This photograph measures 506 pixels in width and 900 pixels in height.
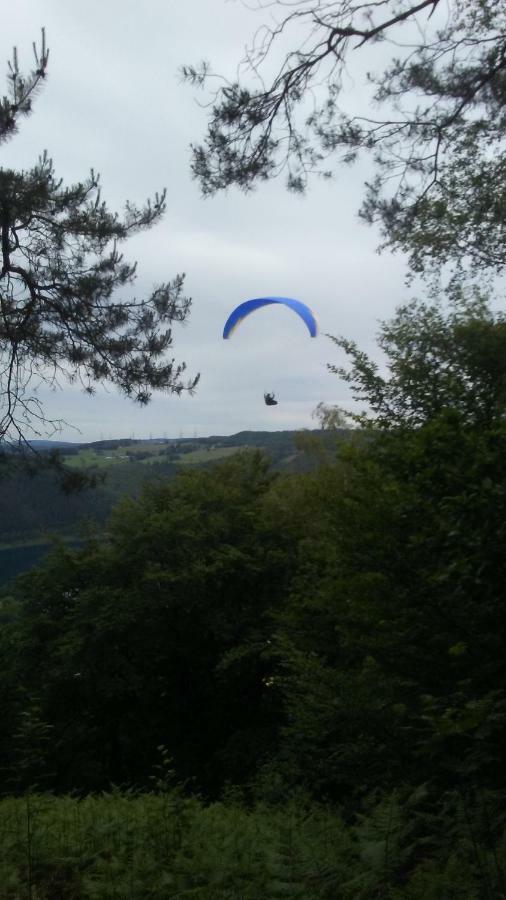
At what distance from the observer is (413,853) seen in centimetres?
511

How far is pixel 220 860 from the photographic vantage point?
16.7 ft

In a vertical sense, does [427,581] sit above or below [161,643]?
above

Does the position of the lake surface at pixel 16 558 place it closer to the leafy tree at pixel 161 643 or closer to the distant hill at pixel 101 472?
the distant hill at pixel 101 472

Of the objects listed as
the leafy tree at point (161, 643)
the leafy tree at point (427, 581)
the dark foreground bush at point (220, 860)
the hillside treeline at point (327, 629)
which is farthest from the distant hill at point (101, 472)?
the dark foreground bush at point (220, 860)

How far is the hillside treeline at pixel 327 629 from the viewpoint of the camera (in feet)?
19.5

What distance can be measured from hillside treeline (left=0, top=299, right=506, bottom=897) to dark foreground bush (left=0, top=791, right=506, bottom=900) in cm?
8

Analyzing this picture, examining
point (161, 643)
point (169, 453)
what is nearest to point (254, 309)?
point (161, 643)

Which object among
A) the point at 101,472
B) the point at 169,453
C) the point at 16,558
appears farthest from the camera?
the point at 16,558

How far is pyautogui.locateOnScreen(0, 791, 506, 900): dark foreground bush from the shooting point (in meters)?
4.42

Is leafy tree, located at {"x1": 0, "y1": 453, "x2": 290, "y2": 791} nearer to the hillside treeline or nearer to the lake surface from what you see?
the hillside treeline

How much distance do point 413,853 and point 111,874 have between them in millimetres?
1821

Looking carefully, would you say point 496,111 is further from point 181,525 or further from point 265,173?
point 181,525

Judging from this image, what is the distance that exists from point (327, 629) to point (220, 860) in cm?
858

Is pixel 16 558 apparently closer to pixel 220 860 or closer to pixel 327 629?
pixel 327 629
